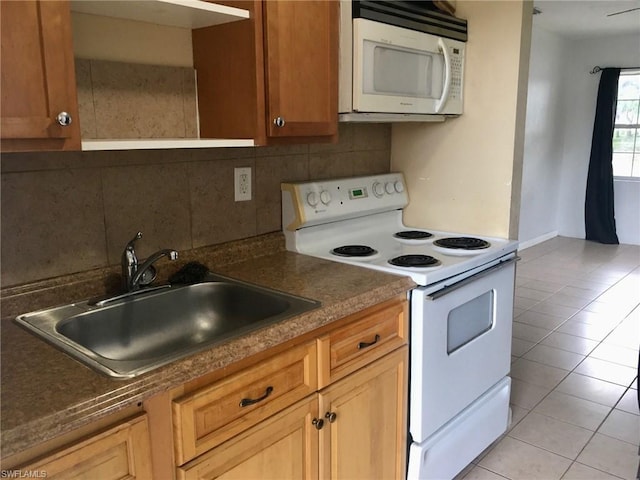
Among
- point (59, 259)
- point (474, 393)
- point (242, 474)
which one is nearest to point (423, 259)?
point (474, 393)

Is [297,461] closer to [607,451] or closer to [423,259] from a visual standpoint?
[423,259]

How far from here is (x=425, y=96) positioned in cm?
214

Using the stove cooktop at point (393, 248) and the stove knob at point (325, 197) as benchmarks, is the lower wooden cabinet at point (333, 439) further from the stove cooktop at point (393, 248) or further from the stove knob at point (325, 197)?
the stove knob at point (325, 197)

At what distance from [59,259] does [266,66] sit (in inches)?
31.2

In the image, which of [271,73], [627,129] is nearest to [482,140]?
[271,73]

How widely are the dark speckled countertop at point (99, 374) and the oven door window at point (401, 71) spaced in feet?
2.21

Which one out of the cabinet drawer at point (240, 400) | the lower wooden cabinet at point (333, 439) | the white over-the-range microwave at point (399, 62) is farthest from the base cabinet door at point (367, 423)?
the white over-the-range microwave at point (399, 62)

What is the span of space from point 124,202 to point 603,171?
5.93m

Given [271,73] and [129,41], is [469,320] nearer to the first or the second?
[271,73]

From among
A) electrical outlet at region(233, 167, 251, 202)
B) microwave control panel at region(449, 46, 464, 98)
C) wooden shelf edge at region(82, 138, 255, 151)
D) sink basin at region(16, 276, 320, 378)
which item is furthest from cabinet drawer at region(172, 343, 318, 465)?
microwave control panel at region(449, 46, 464, 98)

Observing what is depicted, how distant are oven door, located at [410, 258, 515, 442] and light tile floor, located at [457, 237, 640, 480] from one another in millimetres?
387

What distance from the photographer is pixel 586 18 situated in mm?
5109

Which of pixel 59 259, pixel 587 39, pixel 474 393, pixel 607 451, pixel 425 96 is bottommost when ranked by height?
pixel 607 451

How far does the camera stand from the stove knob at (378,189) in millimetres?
2402
